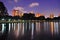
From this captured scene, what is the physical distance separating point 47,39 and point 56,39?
2623 millimetres

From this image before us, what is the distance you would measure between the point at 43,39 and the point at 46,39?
3.09 ft

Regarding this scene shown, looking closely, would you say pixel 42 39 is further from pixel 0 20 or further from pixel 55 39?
pixel 0 20

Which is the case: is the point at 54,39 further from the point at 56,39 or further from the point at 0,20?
the point at 0,20

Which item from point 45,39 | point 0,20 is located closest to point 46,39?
point 45,39

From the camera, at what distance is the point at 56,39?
4656 cm

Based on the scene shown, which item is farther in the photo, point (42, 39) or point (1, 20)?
point (1, 20)

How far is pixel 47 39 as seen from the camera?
149 feet

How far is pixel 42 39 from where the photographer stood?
4603cm

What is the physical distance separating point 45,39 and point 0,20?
74.1m

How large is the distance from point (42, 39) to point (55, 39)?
10.9 ft

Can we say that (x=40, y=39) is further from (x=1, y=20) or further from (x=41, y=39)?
(x=1, y=20)

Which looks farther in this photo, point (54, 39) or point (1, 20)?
point (1, 20)

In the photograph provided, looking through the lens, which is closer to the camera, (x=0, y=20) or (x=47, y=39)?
(x=47, y=39)

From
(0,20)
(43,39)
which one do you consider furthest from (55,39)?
(0,20)
